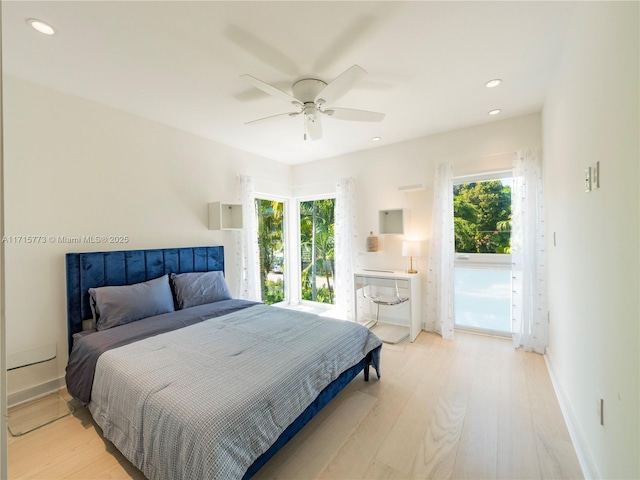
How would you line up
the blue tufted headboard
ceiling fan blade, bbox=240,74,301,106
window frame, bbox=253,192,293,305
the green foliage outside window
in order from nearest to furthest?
ceiling fan blade, bbox=240,74,301,106 → the blue tufted headboard → the green foliage outside window → window frame, bbox=253,192,293,305

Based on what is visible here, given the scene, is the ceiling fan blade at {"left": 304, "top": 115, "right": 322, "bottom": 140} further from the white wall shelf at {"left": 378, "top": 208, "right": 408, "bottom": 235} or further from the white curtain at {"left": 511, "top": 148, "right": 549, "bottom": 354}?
the white curtain at {"left": 511, "top": 148, "right": 549, "bottom": 354}

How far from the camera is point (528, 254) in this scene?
3.11 metres

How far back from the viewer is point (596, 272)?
4.97 feet

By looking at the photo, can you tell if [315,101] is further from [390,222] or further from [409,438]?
[409,438]

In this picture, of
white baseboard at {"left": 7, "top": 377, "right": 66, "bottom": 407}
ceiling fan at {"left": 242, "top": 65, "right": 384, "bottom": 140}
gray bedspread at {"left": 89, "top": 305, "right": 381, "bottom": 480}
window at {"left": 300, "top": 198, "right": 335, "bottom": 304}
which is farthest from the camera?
window at {"left": 300, "top": 198, "right": 335, "bottom": 304}

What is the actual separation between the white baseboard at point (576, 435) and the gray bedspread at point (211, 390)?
1.36m

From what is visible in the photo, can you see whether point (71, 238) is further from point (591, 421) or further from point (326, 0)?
point (591, 421)

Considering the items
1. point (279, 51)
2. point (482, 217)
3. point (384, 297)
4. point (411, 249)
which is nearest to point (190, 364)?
point (279, 51)

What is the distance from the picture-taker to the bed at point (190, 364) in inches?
54.9

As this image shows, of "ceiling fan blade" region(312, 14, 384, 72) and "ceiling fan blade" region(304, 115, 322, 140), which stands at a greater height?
"ceiling fan blade" region(312, 14, 384, 72)

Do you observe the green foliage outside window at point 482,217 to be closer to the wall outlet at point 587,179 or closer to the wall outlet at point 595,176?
the wall outlet at point 587,179

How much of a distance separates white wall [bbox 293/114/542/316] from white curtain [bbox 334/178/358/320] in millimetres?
115

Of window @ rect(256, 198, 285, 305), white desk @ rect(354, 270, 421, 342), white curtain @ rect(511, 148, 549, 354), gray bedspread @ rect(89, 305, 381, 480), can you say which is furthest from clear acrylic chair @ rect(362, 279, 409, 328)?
window @ rect(256, 198, 285, 305)

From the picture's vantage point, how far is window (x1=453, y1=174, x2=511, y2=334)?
3439 mm
